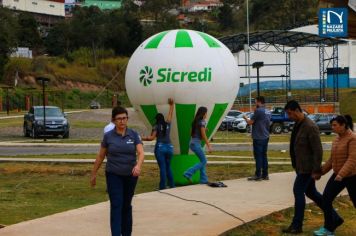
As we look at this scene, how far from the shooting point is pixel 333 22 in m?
71.8

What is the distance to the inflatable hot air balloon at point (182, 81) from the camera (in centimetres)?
1513

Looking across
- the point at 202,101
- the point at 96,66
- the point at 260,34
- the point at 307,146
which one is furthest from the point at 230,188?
the point at 96,66

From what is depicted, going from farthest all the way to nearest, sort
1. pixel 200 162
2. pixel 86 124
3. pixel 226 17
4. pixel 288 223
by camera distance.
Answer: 1. pixel 226 17
2. pixel 86 124
3. pixel 200 162
4. pixel 288 223

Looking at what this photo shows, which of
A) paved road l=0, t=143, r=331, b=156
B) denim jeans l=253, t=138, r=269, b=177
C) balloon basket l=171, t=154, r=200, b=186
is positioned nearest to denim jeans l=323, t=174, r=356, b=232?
denim jeans l=253, t=138, r=269, b=177

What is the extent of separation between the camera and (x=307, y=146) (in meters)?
9.92

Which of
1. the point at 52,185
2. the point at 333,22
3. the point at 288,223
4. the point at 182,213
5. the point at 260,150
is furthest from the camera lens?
the point at 333,22

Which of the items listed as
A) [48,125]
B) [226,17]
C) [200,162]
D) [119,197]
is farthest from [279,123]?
[226,17]

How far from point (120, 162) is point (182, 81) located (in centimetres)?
657

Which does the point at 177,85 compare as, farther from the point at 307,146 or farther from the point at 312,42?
the point at 312,42

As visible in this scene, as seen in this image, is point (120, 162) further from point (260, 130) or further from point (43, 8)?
point (43, 8)

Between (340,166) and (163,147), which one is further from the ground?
(340,166)

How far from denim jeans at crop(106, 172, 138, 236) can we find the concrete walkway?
3.55 ft

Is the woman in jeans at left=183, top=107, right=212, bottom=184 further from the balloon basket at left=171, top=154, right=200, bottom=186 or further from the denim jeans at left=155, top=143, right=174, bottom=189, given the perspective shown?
the balloon basket at left=171, top=154, right=200, bottom=186

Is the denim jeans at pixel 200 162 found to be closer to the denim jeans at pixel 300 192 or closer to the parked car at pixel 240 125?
the denim jeans at pixel 300 192
